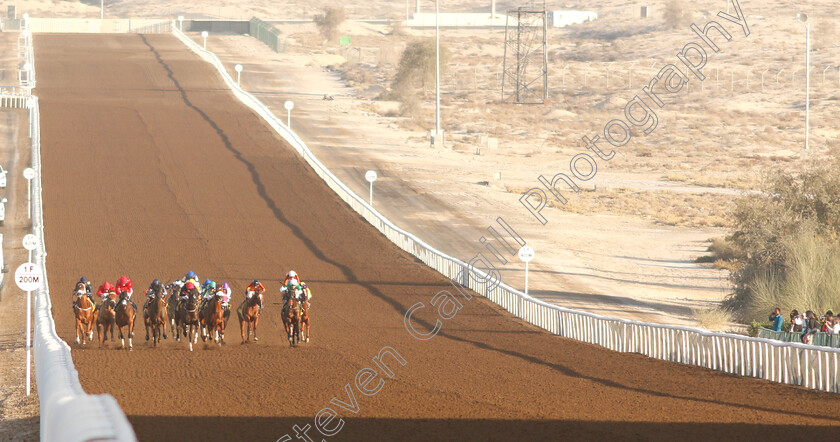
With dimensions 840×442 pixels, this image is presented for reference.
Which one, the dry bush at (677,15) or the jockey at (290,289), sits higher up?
the dry bush at (677,15)

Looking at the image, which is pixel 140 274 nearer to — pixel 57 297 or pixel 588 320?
pixel 57 297

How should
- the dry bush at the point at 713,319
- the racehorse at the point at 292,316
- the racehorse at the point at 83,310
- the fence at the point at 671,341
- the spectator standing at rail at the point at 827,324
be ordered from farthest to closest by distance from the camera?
the dry bush at the point at 713,319 < the spectator standing at rail at the point at 827,324 < the racehorse at the point at 292,316 < the racehorse at the point at 83,310 < the fence at the point at 671,341

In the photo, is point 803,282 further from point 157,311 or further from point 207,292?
A: point 157,311

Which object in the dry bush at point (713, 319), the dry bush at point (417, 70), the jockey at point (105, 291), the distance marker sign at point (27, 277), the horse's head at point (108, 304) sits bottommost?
the dry bush at point (713, 319)

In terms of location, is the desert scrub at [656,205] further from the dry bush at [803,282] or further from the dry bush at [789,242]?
the dry bush at [803,282]

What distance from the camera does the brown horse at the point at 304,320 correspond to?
1927cm

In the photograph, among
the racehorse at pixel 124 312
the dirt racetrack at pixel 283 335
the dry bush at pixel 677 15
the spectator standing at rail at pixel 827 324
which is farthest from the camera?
the dry bush at pixel 677 15

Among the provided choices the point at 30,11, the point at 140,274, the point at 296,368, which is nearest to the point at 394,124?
the point at 140,274

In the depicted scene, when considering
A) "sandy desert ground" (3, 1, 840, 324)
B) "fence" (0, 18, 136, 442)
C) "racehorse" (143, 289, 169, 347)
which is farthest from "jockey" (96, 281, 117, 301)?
"sandy desert ground" (3, 1, 840, 324)

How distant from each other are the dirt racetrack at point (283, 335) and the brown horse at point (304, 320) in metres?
0.49

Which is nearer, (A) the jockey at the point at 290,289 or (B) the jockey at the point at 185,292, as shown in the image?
(B) the jockey at the point at 185,292

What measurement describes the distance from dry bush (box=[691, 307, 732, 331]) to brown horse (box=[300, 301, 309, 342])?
1219 cm

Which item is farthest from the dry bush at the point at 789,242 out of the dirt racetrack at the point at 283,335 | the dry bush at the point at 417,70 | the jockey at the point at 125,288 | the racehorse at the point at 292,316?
the dry bush at the point at 417,70

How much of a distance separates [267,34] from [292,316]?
78737 millimetres
